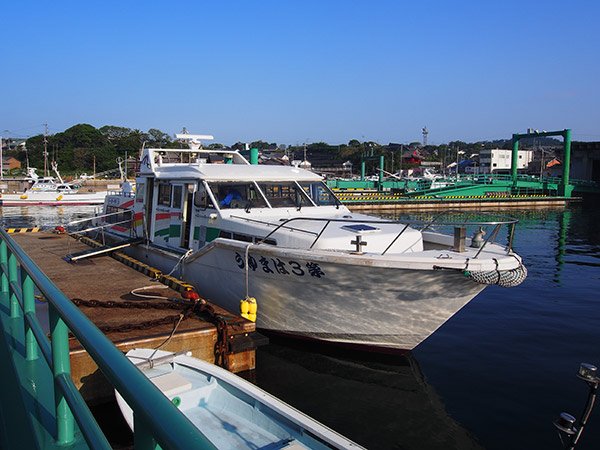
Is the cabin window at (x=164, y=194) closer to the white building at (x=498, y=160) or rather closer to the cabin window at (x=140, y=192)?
the cabin window at (x=140, y=192)

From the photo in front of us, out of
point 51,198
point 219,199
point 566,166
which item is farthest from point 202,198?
point 566,166

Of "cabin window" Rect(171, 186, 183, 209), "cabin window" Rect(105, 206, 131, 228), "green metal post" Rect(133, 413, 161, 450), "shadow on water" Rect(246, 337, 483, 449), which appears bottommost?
"shadow on water" Rect(246, 337, 483, 449)

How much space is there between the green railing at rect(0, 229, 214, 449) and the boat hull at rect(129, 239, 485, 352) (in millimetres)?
4219

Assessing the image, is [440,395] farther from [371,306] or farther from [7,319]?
[7,319]

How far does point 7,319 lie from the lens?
4.00 m

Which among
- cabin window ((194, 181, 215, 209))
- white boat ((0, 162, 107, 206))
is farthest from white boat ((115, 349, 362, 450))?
white boat ((0, 162, 107, 206))

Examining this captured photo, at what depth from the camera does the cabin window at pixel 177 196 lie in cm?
1036

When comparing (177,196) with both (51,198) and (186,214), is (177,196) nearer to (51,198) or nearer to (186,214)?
(186,214)

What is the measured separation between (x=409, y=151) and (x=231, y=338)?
358 feet

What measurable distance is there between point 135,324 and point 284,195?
4361 mm

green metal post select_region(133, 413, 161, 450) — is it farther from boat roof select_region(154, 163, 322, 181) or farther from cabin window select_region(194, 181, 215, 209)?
boat roof select_region(154, 163, 322, 181)

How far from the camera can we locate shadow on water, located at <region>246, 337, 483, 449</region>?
6133 millimetres

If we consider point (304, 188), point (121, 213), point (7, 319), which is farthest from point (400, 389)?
point (121, 213)

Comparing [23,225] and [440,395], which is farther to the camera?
[23,225]
